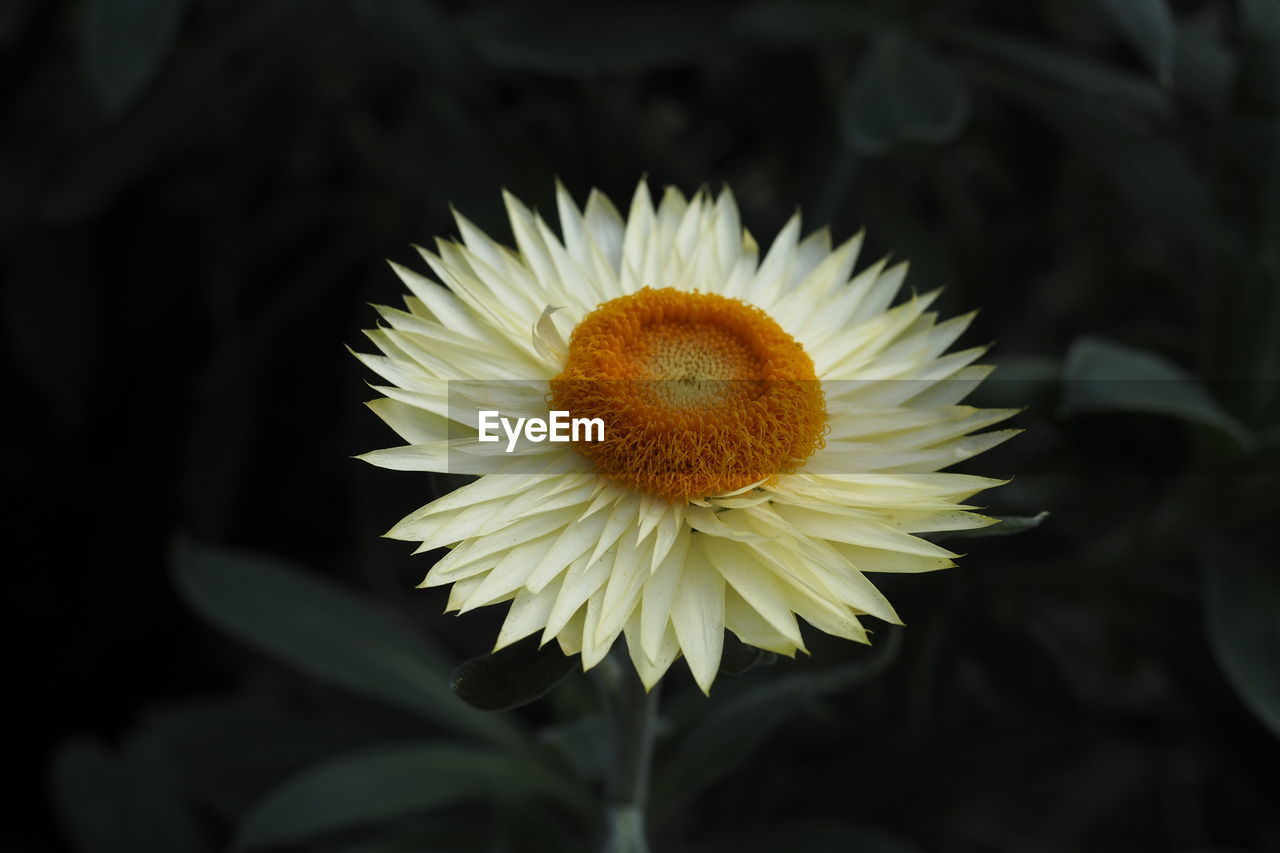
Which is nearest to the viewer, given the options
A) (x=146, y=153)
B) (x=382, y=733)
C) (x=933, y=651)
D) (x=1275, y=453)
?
(x=1275, y=453)

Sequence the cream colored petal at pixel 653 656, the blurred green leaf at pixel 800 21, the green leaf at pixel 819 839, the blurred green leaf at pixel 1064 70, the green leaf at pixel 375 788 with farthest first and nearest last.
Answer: the blurred green leaf at pixel 1064 70
the blurred green leaf at pixel 800 21
the green leaf at pixel 819 839
the green leaf at pixel 375 788
the cream colored petal at pixel 653 656

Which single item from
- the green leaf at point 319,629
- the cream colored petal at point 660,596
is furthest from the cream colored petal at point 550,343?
the green leaf at point 319,629

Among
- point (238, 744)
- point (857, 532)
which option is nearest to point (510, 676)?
point (857, 532)

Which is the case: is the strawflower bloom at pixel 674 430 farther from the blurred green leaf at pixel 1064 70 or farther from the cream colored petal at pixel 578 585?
the blurred green leaf at pixel 1064 70

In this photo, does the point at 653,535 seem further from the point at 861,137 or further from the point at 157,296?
the point at 157,296

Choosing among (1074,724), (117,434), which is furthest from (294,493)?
(1074,724)

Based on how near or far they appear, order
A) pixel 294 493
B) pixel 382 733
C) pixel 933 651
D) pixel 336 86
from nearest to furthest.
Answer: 1. pixel 933 651
2. pixel 382 733
3. pixel 336 86
4. pixel 294 493
